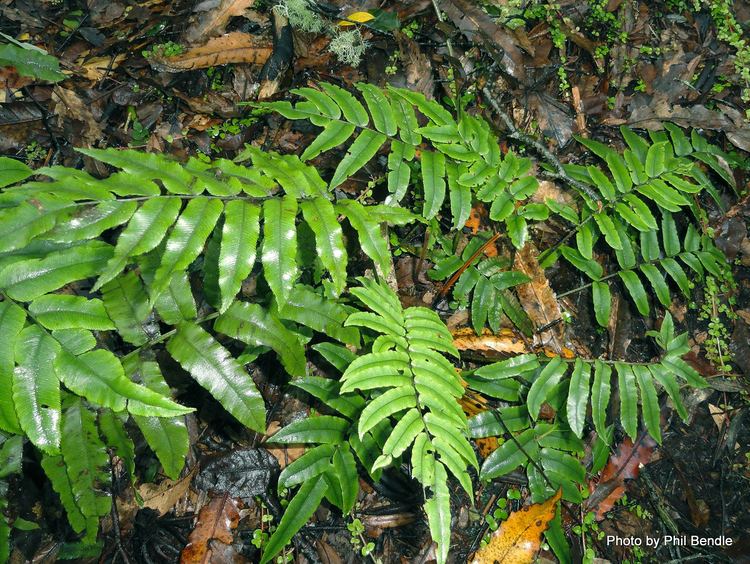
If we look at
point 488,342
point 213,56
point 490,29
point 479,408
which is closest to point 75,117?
point 213,56

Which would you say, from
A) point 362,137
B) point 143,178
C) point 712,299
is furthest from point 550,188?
point 143,178

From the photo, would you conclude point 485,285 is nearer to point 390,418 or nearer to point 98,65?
point 390,418

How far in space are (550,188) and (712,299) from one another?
56.6 inches

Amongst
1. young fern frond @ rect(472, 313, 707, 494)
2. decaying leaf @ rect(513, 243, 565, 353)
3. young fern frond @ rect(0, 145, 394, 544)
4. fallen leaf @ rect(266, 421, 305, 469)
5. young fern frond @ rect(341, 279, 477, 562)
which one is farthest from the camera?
decaying leaf @ rect(513, 243, 565, 353)

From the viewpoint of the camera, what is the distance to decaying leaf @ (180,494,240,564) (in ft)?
10.7

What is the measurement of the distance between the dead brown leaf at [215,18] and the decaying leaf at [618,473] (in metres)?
4.34

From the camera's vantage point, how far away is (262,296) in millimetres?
3137

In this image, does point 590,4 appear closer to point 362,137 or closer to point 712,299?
point 712,299

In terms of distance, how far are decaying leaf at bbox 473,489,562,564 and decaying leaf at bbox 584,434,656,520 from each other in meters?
0.34

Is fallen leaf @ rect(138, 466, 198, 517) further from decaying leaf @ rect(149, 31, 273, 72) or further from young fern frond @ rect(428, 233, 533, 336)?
decaying leaf @ rect(149, 31, 273, 72)

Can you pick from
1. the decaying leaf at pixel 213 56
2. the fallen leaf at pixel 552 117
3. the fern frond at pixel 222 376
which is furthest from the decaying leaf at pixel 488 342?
the decaying leaf at pixel 213 56

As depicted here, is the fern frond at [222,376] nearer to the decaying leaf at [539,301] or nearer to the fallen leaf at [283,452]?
the fallen leaf at [283,452]

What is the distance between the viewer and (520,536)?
344 centimetres

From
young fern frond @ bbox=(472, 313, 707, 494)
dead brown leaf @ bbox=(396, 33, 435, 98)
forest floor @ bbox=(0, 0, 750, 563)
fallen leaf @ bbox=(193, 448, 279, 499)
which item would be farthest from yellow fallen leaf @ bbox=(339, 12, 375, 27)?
fallen leaf @ bbox=(193, 448, 279, 499)
